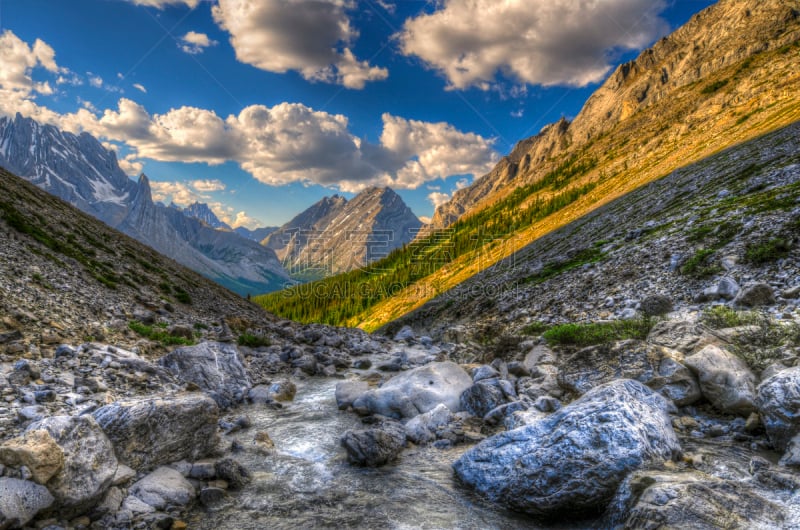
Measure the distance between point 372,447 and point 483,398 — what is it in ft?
14.3

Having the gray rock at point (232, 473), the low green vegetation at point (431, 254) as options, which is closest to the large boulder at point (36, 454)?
the gray rock at point (232, 473)

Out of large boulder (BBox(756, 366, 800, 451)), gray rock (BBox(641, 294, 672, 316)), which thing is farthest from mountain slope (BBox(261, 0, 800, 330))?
large boulder (BBox(756, 366, 800, 451))

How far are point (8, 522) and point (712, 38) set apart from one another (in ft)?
727

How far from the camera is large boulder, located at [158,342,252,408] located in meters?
13.6

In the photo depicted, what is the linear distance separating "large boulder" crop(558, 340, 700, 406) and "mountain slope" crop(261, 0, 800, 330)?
58.7 m

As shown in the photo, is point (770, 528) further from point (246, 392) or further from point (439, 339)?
point (439, 339)

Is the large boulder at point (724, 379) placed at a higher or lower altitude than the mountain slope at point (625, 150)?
lower

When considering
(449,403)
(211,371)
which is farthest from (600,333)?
(211,371)

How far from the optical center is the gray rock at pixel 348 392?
14375 millimetres

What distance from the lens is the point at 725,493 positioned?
5.16 metres

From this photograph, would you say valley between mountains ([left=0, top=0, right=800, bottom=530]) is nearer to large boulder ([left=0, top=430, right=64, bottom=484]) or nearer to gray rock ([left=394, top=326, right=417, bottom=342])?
large boulder ([left=0, top=430, right=64, bottom=484])

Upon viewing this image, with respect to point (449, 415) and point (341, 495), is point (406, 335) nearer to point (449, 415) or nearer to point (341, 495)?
point (449, 415)

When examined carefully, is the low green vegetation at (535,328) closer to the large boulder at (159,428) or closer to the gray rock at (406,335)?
the large boulder at (159,428)

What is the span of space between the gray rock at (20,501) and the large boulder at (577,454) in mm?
7403
